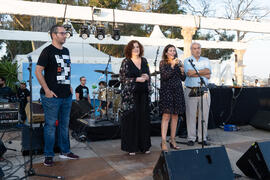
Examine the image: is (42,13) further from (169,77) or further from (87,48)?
(169,77)

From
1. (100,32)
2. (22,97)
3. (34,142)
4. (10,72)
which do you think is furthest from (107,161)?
(10,72)

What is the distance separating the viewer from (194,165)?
2.58 metres

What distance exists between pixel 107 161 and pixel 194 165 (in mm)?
1736

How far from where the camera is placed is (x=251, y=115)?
23.4ft

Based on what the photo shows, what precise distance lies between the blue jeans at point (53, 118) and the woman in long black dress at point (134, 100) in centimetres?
92

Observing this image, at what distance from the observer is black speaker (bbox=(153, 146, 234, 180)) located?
8.17 ft

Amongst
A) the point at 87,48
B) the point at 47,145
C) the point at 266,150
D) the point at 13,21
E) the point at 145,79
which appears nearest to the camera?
the point at 266,150

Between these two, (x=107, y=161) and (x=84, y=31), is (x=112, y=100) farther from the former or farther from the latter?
(x=84, y=31)

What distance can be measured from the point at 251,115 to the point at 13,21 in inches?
931

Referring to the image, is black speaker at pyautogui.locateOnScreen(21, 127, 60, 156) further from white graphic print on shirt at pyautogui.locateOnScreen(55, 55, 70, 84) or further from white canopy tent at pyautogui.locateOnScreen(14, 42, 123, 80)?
white canopy tent at pyautogui.locateOnScreen(14, 42, 123, 80)

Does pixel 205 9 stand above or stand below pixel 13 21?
above

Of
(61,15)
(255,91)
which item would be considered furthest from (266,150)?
(61,15)

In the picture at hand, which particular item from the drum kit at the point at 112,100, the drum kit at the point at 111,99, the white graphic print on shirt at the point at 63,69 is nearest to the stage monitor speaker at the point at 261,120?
the drum kit at the point at 112,100

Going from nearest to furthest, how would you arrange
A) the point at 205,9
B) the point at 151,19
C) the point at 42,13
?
the point at 42,13 < the point at 151,19 < the point at 205,9
